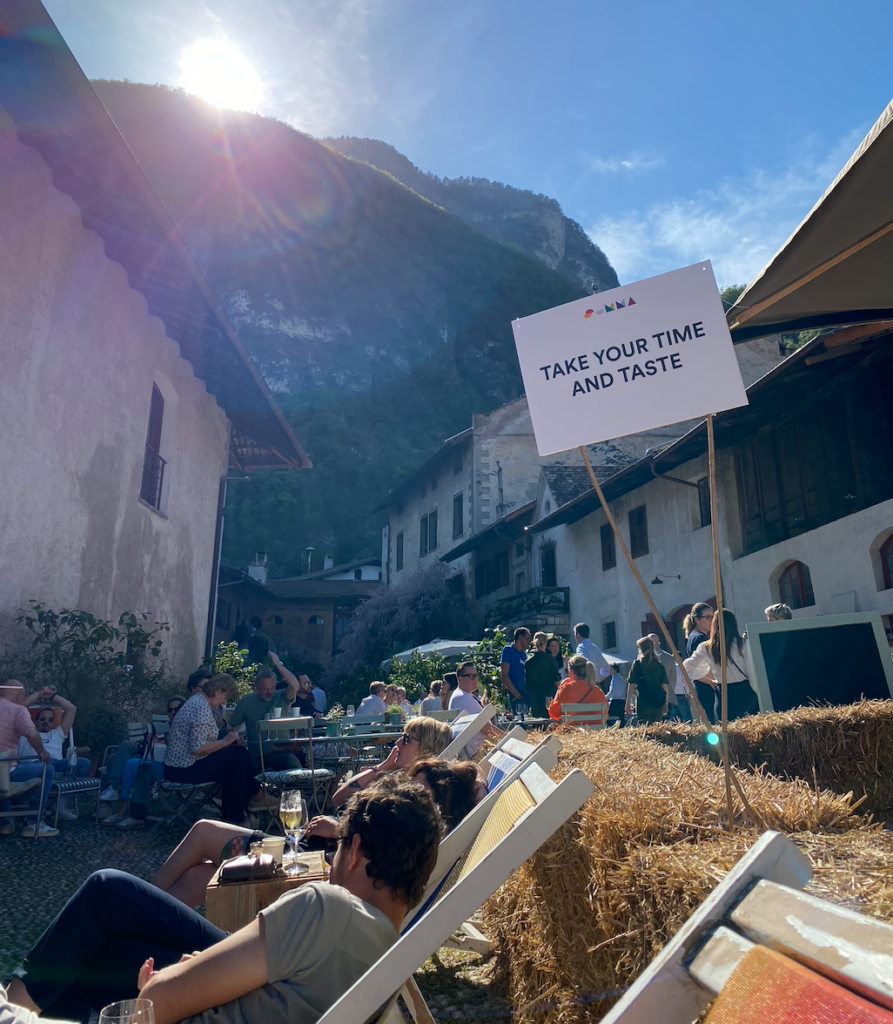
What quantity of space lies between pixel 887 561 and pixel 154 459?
36.3 ft

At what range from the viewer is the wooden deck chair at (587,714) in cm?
666

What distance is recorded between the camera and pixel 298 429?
59094 mm

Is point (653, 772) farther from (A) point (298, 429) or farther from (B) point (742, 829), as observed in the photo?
(A) point (298, 429)

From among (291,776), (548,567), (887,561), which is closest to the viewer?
(291,776)

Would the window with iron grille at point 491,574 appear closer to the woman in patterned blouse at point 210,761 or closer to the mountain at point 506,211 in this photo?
the woman in patterned blouse at point 210,761

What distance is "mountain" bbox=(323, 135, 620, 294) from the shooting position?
9200 cm

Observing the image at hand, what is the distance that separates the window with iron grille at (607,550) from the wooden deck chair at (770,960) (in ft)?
62.0

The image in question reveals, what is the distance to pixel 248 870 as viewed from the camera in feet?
10.2

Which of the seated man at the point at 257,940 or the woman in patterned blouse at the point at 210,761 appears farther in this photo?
the woman in patterned blouse at the point at 210,761

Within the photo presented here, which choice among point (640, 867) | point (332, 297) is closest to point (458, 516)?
Result: point (640, 867)

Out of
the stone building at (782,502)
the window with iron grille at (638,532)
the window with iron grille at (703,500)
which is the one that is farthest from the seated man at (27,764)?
the window with iron grille at (638,532)

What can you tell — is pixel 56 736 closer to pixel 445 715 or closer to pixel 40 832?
pixel 40 832

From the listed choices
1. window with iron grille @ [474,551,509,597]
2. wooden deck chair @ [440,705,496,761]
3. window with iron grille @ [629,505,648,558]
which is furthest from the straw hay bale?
window with iron grille @ [474,551,509,597]

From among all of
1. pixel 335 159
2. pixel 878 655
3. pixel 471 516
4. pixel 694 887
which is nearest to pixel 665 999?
pixel 694 887
